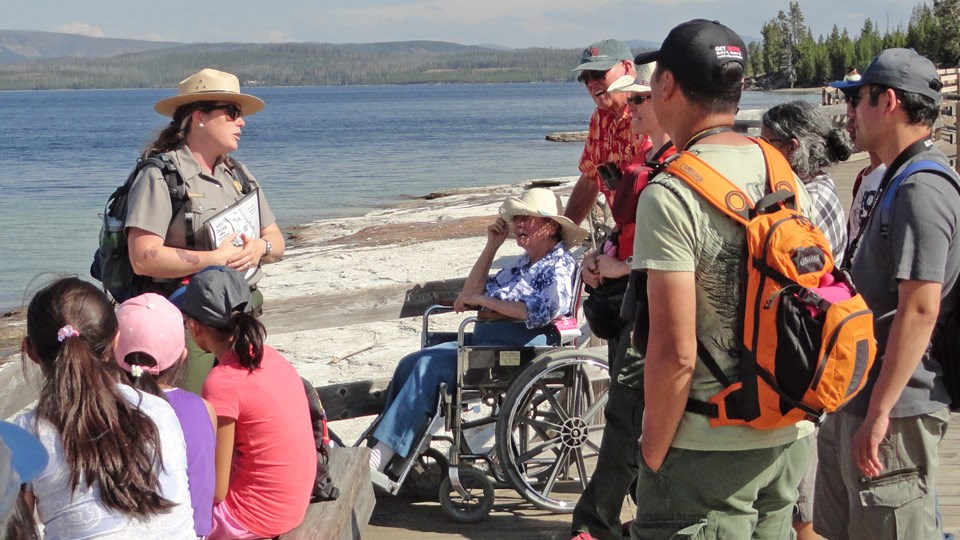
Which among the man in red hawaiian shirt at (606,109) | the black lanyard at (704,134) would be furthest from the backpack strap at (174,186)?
the black lanyard at (704,134)

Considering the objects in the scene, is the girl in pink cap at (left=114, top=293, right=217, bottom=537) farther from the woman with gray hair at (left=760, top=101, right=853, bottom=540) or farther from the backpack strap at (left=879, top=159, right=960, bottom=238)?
the woman with gray hair at (left=760, top=101, right=853, bottom=540)

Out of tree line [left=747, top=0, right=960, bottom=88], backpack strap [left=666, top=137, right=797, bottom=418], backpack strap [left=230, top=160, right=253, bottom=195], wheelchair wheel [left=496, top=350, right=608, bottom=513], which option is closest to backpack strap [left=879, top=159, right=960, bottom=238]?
backpack strap [left=666, top=137, right=797, bottom=418]

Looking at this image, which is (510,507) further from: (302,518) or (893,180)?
(893,180)

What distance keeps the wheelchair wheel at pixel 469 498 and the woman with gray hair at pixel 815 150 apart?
1.76 metres

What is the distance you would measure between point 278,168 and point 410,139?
20.9 m

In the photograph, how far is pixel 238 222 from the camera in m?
4.28

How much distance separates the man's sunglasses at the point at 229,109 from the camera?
432cm

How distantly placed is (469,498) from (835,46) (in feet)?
421

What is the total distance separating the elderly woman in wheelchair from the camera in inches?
186

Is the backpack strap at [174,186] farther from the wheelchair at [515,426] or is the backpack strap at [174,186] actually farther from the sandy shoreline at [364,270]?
the wheelchair at [515,426]

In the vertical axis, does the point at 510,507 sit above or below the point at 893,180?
below

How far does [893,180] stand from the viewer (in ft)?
9.81

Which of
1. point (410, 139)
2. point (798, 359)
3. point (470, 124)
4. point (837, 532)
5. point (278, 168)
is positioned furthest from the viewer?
point (470, 124)

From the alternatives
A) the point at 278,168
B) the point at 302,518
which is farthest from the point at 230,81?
the point at 278,168
